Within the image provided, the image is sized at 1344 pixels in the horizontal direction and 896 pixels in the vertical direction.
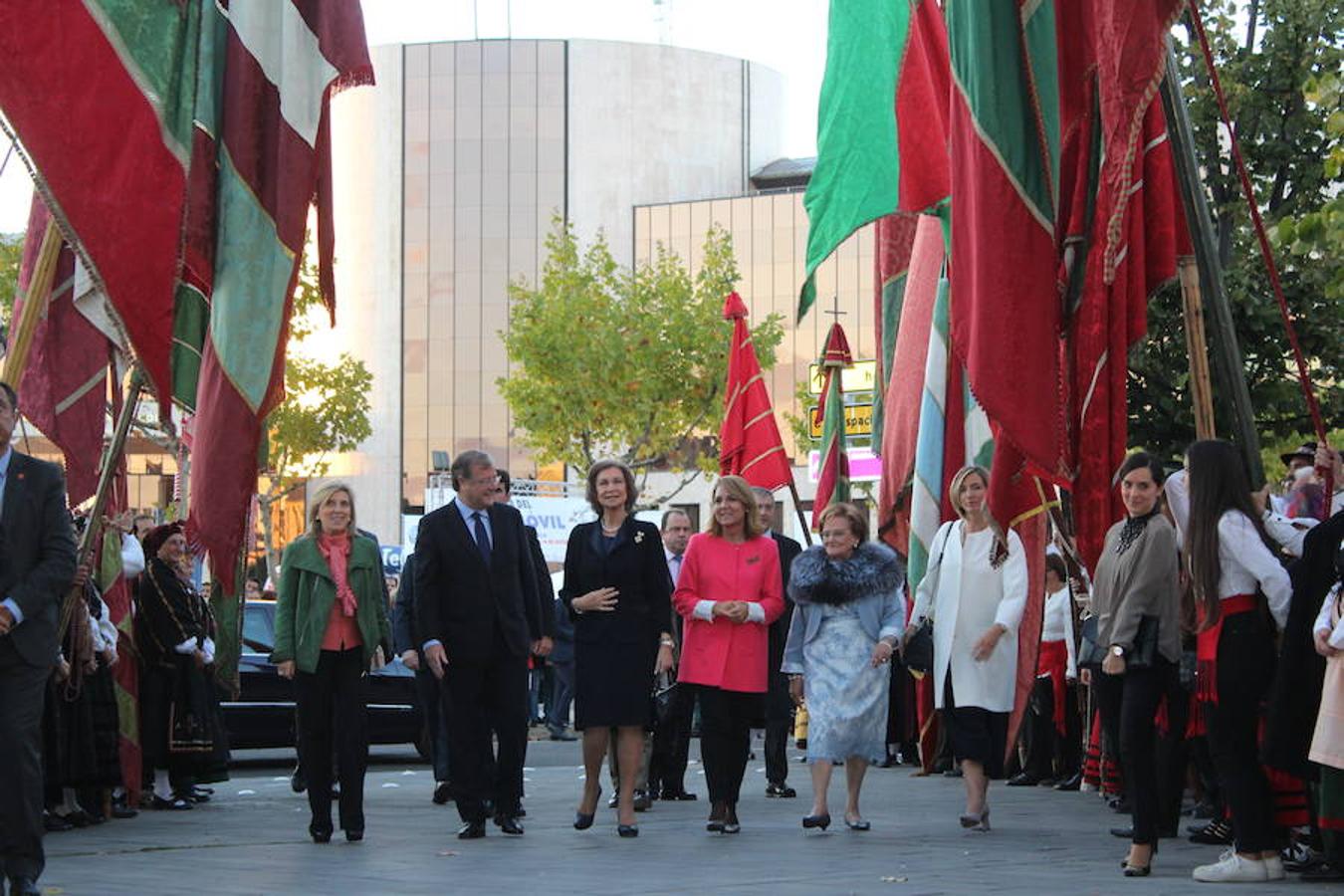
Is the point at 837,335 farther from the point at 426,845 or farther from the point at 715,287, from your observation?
the point at 715,287

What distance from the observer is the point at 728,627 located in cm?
1176

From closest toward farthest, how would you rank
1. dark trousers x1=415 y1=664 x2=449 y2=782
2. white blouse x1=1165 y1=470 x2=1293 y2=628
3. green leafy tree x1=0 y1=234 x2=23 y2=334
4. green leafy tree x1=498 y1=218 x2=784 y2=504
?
white blouse x1=1165 y1=470 x2=1293 y2=628 < dark trousers x1=415 y1=664 x2=449 y2=782 < green leafy tree x1=0 y1=234 x2=23 y2=334 < green leafy tree x1=498 y1=218 x2=784 y2=504

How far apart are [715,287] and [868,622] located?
43.2 metres

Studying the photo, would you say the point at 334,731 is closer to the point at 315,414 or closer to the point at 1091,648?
the point at 1091,648

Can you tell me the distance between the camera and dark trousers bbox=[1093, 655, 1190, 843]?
9.20 m

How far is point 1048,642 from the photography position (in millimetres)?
15945

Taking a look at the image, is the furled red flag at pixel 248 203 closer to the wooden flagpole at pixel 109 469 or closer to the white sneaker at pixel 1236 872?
the wooden flagpole at pixel 109 469

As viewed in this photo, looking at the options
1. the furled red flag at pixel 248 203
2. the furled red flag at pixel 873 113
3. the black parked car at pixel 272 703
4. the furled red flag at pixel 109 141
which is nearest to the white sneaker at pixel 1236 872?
the furled red flag at pixel 248 203

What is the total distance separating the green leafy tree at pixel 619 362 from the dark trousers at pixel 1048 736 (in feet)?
120

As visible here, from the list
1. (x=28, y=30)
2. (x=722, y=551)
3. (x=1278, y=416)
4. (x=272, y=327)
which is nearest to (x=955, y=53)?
(x=722, y=551)

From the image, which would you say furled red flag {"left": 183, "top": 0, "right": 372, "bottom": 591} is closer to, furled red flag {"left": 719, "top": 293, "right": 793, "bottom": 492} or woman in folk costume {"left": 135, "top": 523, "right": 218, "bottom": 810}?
woman in folk costume {"left": 135, "top": 523, "right": 218, "bottom": 810}

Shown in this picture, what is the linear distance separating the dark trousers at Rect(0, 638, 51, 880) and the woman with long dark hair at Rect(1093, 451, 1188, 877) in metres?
4.34

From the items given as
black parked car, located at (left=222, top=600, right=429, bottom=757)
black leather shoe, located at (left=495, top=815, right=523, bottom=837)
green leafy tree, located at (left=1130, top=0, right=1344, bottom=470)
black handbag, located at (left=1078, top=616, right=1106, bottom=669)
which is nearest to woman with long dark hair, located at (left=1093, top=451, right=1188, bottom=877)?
black handbag, located at (left=1078, top=616, right=1106, bottom=669)

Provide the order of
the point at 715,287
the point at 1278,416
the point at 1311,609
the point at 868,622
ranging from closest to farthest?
the point at 1311,609
the point at 868,622
the point at 1278,416
the point at 715,287
